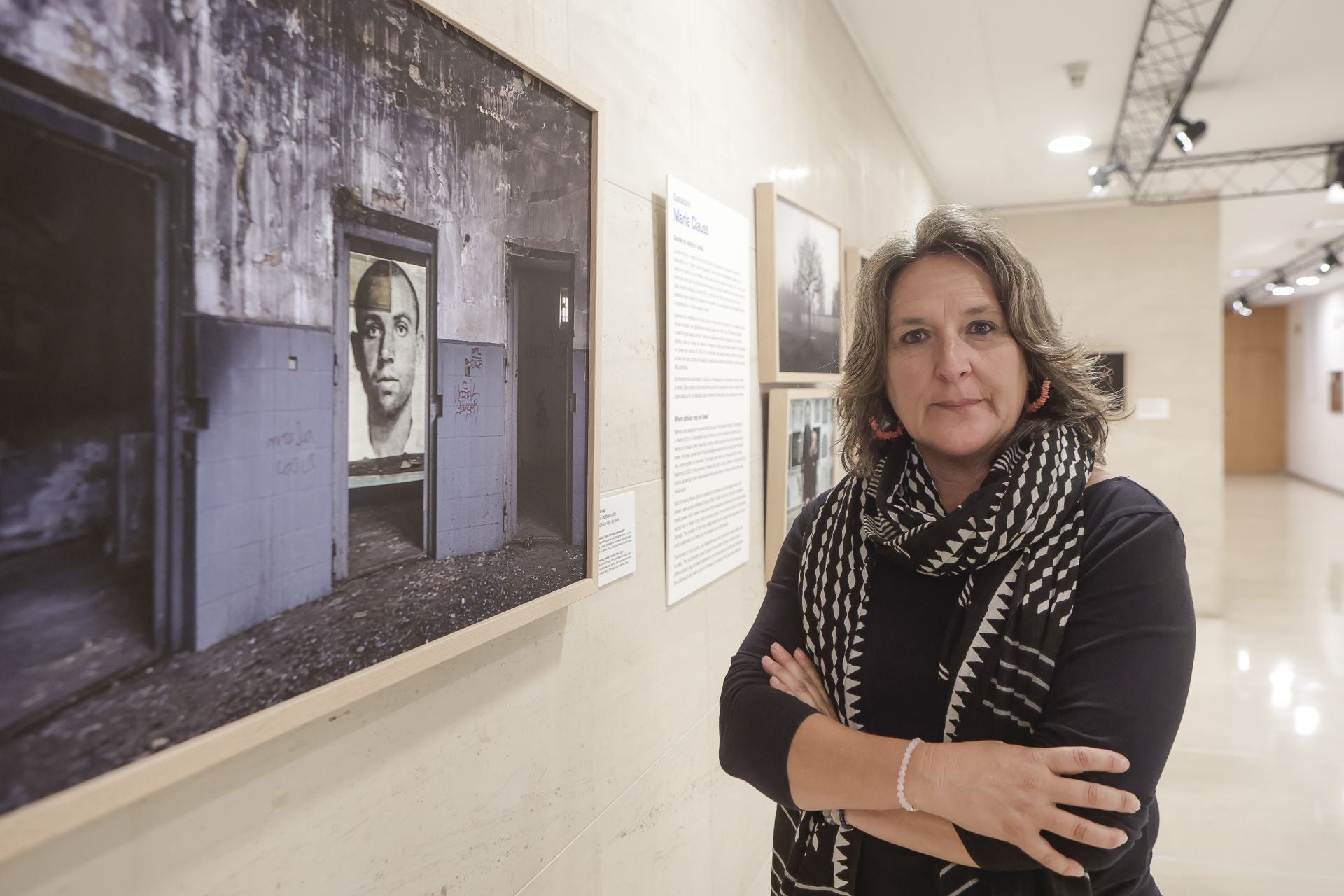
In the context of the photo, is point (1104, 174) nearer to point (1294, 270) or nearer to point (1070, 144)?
point (1070, 144)

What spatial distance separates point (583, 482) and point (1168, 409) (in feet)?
25.4

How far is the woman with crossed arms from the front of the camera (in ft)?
3.74

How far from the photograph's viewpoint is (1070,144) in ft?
18.8

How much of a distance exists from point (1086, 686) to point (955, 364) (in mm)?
576

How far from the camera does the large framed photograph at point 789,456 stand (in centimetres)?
251

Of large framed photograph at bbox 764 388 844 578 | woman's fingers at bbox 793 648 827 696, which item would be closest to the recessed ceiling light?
large framed photograph at bbox 764 388 844 578

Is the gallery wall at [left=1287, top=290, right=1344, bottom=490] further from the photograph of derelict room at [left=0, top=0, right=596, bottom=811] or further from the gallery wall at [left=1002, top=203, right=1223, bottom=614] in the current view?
the photograph of derelict room at [left=0, top=0, right=596, bottom=811]

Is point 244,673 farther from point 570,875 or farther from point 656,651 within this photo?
point 656,651

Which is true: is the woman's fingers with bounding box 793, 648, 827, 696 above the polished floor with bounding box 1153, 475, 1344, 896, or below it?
above

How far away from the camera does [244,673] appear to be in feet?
2.52

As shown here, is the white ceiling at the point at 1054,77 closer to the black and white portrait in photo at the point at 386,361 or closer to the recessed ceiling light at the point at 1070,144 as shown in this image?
the recessed ceiling light at the point at 1070,144

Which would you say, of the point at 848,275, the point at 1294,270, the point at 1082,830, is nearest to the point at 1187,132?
the point at 848,275

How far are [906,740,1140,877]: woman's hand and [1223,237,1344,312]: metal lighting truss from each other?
1177 centimetres

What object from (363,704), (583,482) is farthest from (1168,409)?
(363,704)
